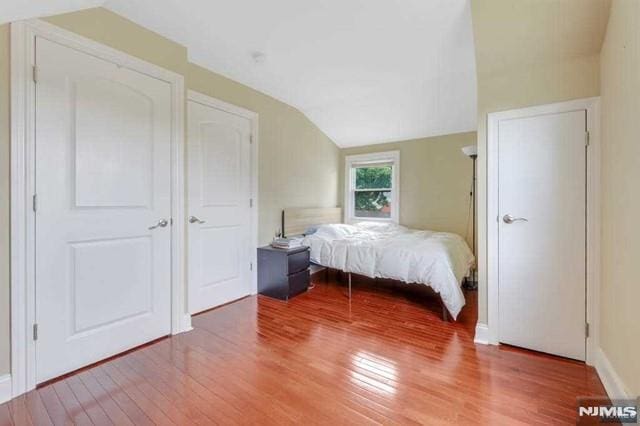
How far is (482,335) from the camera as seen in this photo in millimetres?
2260

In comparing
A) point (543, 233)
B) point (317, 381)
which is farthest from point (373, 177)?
point (317, 381)

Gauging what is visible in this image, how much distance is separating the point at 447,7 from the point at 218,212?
8.65 feet

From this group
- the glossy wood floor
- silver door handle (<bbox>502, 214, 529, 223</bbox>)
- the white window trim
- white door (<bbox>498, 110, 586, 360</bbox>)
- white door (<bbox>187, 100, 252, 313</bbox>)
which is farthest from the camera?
the white window trim

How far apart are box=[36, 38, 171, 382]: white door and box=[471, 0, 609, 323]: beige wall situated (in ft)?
8.11

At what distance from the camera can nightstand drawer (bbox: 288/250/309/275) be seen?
10.8ft

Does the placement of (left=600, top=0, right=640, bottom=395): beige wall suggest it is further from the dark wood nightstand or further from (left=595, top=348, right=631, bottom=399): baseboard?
the dark wood nightstand

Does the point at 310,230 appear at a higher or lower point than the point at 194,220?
lower

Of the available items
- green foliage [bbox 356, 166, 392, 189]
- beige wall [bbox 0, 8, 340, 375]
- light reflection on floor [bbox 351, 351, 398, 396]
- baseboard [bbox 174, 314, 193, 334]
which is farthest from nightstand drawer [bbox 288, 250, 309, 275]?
green foliage [bbox 356, 166, 392, 189]

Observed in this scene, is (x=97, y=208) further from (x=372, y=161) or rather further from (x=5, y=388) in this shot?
(x=372, y=161)

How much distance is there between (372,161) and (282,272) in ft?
9.01

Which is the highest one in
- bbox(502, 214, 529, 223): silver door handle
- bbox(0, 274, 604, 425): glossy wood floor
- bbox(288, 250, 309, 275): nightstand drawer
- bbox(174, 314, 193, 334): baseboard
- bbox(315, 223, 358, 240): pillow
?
bbox(502, 214, 529, 223): silver door handle

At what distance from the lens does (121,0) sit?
1929mm

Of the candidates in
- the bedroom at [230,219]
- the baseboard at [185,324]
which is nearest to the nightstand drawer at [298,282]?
the bedroom at [230,219]

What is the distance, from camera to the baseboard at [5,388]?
1.58 meters
